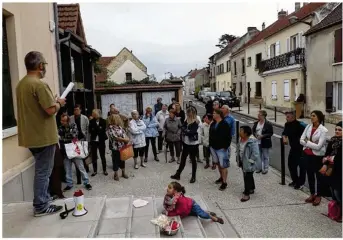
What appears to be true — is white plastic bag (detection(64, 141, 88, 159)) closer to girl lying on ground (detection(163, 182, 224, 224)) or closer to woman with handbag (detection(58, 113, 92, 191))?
woman with handbag (detection(58, 113, 92, 191))

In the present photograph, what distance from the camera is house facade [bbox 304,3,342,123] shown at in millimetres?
16375

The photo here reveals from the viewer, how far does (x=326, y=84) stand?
1738 centimetres

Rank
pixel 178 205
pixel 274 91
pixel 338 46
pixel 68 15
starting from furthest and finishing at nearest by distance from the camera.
→ pixel 274 91, pixel 338 46, pixel 68 15, pixel 178 205

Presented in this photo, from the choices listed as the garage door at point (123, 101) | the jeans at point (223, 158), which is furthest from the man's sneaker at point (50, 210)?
the garage door at point (123, 101)

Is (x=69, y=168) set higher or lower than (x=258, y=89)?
lower

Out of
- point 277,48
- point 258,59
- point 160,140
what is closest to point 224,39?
point 258,59

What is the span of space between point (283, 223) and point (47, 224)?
3.38 m

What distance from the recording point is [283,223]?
480 centimetres

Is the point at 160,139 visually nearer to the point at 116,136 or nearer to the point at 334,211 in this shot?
the point at 116,136

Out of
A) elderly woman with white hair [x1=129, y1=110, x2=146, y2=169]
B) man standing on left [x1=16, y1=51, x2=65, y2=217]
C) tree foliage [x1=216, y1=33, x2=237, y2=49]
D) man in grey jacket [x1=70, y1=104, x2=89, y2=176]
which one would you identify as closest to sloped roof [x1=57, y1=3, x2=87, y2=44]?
elderly woman with white hair [x1=129, y1=110, x2=146, y2=169]

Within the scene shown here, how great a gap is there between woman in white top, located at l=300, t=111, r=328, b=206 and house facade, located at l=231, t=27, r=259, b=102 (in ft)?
97.6

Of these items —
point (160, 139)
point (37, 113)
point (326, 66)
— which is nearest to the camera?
point (37, 113)

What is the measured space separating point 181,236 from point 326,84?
16.2m

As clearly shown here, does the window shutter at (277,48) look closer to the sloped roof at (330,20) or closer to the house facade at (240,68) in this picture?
the sloped roof at (330,20)
